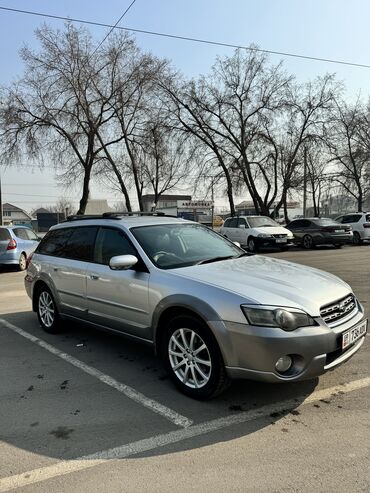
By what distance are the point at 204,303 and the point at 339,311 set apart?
118 cm

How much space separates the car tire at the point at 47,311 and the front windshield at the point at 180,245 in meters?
1.97

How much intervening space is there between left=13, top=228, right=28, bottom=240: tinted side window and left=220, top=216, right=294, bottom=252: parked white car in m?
8.61

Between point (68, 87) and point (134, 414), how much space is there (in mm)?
24285

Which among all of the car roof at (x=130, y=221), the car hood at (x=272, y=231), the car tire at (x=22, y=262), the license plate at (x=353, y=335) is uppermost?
the car roof at (x=130, y=221)

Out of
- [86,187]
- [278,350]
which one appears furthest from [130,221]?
[86,187]

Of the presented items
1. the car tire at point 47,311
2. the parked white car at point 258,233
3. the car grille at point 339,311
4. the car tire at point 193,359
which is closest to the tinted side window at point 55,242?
the car tire at point 47,311

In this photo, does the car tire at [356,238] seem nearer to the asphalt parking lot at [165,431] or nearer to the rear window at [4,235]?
the rear window at [4,235]

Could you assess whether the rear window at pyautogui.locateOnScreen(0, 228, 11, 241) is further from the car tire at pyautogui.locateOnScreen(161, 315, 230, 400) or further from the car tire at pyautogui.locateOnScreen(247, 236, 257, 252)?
the car tire at pyautogui.locateOnScreen(161, 315, 230, 400)

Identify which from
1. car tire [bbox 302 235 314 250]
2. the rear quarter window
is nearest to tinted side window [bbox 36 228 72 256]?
the rear quarter window

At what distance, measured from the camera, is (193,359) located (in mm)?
4199

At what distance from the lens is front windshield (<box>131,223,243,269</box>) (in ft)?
16.2

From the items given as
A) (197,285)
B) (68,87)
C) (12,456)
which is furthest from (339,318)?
(68,87)

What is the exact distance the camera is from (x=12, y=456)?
3.32 meters

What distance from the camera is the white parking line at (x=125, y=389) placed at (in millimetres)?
3849
